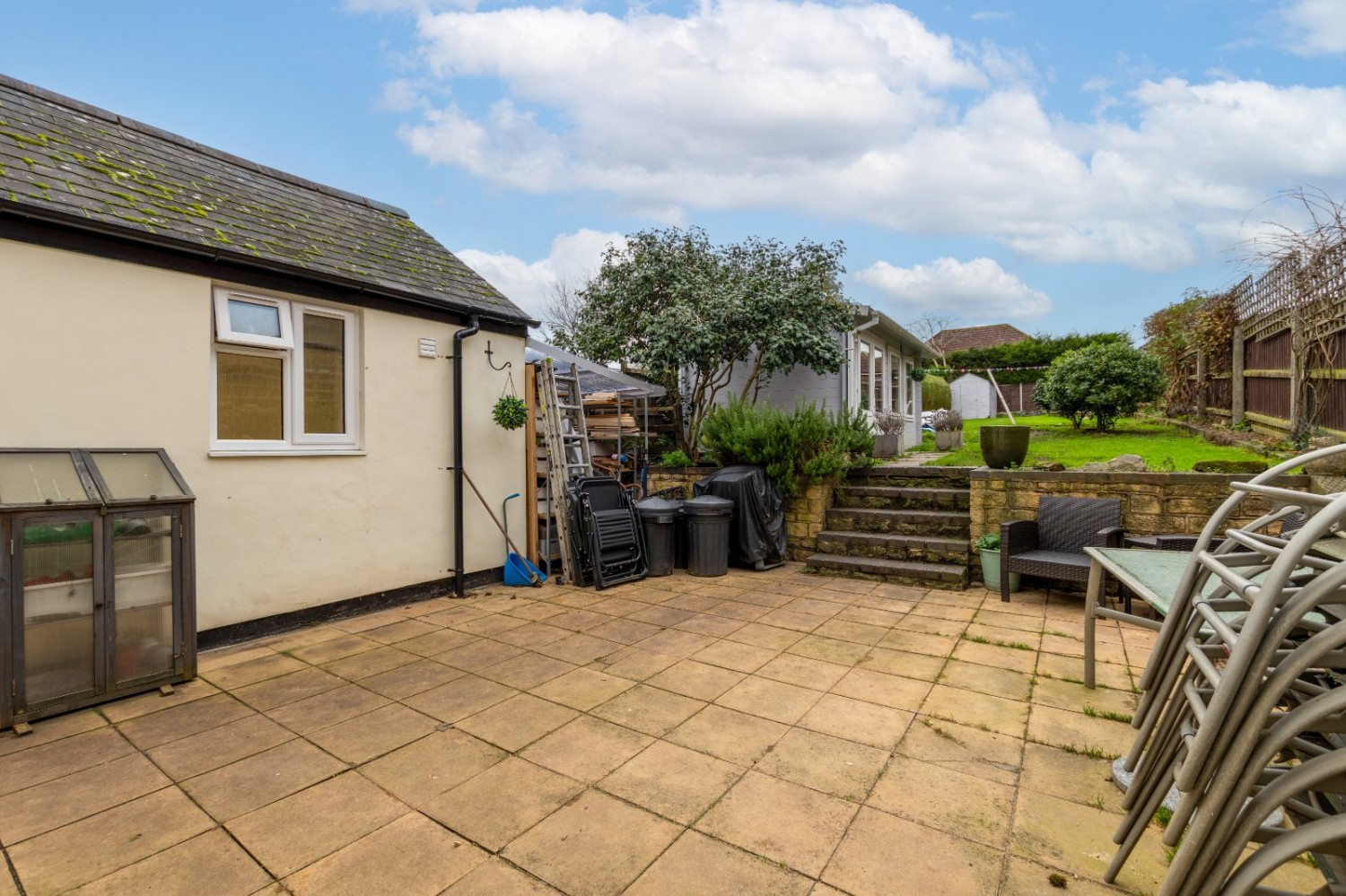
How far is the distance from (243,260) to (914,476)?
22.9 feet

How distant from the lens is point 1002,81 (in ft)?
25.2

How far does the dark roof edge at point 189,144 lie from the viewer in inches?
186

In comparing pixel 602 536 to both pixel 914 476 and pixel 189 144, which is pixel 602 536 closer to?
pixel 914 476

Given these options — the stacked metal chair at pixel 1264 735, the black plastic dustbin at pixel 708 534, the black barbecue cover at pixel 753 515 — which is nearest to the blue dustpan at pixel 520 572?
the black plastic dustbin at pixel 708 534

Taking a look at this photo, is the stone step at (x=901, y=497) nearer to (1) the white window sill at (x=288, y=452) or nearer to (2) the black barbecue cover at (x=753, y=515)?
(2) the black barbecue cover at (x=753, y=515)

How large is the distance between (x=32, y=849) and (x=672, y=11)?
27.2 feet

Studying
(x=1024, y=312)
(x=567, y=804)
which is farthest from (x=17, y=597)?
(x=1024, y=312)

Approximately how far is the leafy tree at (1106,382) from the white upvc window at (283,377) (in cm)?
1180

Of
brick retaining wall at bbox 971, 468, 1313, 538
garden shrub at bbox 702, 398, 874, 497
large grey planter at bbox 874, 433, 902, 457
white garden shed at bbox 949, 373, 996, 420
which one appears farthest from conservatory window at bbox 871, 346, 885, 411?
white garden shed at bbox 949, 373, 996, 420

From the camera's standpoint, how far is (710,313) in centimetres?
951

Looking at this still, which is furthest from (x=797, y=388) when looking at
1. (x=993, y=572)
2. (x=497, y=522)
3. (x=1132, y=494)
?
(x=497, y=522)

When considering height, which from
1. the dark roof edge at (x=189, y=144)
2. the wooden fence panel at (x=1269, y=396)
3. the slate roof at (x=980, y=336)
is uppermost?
the slate roof at (x=980, y=336)

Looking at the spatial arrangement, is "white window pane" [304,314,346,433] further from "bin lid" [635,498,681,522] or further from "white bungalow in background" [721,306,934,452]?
"white bungalow in background" [721,306,934,452]

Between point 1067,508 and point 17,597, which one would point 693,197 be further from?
point 17,597
